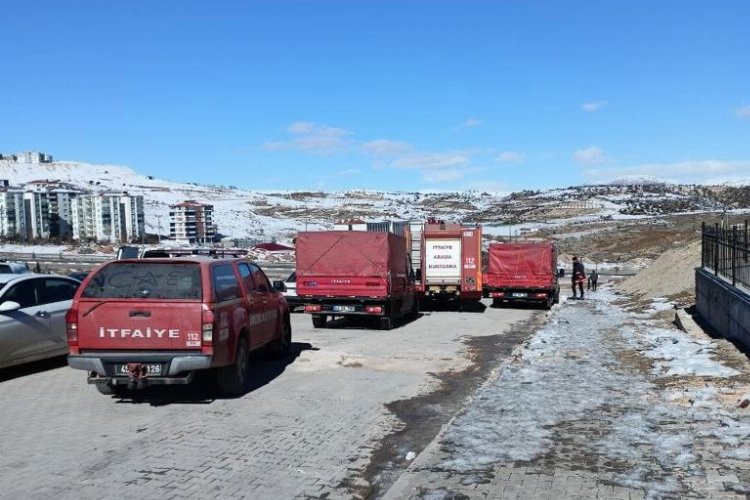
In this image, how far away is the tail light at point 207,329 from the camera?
325 inches

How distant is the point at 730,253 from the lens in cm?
1381

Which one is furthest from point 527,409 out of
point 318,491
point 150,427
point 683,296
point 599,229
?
point 599,229

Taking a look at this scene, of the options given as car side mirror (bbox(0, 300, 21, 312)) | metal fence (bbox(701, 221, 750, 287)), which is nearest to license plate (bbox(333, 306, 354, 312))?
Answer: metal fence (bbox(701, 221, 750, 287))

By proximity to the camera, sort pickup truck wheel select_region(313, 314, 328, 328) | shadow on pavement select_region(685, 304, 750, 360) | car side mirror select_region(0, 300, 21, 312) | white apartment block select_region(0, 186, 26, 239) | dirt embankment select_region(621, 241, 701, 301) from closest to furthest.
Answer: car side mirror select_region(0, 300, 21, 312), shadow on pavement select_region(685, 304, 750, 360), pickup truck wheel select_region(313, 314, 328, 328), dirt embankment select_region(621, 241, 701, 301), white apartment block select_region(0, 186, 26, 239)

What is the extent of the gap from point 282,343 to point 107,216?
14073cm

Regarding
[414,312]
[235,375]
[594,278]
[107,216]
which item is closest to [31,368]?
[235,375]

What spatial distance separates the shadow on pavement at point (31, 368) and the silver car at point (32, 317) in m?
0.29

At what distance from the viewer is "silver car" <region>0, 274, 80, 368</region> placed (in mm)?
10023

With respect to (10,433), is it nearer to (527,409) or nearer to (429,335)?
(527,409)

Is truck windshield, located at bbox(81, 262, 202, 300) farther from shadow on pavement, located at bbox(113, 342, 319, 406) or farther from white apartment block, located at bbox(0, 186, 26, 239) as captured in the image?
white apartment block, located at bbox(0, 186, 26, 239)

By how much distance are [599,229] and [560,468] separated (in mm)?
102708

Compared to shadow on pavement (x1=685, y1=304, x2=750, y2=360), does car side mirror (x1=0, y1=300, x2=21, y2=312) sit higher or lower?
higher

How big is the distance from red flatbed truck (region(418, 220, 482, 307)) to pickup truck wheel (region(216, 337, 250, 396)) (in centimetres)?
1556

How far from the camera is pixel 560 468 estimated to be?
5.87 metres
